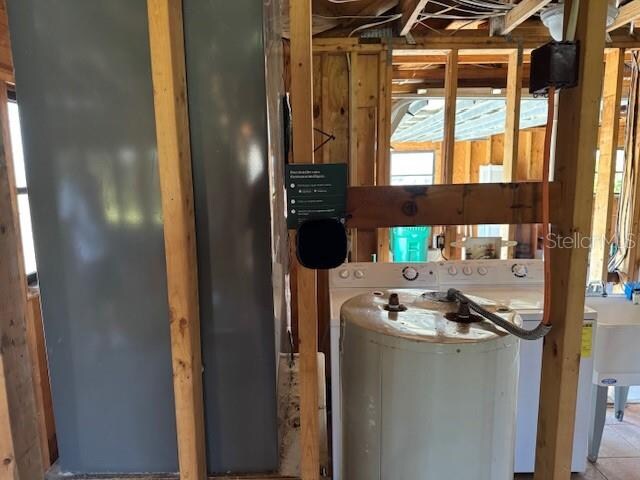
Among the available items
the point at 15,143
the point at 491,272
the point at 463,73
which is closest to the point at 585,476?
the point at 491,272

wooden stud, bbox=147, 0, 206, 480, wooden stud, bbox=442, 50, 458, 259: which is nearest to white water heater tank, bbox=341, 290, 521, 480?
wooden stud, bbox=147, 0, 206, 480

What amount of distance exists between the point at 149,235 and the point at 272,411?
0.67m

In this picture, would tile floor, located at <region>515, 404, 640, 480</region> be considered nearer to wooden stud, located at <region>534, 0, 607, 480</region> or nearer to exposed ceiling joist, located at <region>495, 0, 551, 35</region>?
wooden stud, located at <region>534, 0, 607, 480</region>

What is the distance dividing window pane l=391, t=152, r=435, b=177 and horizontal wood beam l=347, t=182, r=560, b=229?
6.63 m

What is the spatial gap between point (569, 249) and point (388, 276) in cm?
148

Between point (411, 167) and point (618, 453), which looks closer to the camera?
point (618, 453)

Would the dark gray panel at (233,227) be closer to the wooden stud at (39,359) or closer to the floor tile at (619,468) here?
the wooden stud at (39,359)

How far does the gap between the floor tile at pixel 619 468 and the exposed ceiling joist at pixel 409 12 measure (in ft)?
8.50

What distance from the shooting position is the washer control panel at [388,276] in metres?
2.35

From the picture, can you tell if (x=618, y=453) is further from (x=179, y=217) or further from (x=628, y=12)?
(x=179, y=217)

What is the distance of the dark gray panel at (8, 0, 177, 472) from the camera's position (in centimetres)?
120

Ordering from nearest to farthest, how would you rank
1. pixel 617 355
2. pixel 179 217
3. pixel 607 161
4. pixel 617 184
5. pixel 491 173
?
pixel 179 217, pixel 617 355, pixel 607 161, pixel 617 184, pixel 491 173

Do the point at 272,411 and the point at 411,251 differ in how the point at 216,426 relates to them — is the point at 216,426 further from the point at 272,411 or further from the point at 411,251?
the point at 411,251

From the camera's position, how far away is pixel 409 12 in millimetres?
2299
